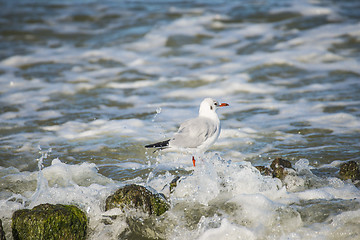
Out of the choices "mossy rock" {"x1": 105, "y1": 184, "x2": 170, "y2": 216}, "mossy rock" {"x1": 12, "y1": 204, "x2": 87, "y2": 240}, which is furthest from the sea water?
"mossy rock" {"x1": 12, "y1": 204, "x2": 87, "y2": 240}

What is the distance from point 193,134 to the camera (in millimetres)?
4336

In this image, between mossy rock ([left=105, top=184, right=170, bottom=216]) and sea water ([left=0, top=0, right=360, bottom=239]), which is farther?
sea water ([left=0, top=0, right=360, bottom=239])

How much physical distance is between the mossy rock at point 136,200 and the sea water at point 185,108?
0.09 metres

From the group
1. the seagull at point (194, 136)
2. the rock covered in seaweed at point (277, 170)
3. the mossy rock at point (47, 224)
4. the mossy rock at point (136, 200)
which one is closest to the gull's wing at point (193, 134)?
the seagull at point (194, 136)

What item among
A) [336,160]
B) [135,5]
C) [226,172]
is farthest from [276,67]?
[135,5]

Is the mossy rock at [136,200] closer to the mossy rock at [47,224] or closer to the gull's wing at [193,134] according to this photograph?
the mossy rock at [47,224]

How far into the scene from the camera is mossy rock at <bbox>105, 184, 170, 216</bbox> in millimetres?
3604

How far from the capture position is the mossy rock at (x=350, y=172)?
4.26 m

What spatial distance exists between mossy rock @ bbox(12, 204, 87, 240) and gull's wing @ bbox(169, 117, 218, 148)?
1.27 m

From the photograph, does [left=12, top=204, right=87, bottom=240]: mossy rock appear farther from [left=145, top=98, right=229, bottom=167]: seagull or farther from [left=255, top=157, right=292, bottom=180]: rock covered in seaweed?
[left=255, top=157, right=292, bottom=180]: rock covered in seaweed

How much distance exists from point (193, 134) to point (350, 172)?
1.60 meters

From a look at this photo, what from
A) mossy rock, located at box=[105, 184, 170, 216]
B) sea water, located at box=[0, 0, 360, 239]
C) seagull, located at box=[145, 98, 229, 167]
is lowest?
sea water, located at box=[0, 0, 360, 239]

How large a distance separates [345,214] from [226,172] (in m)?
1.15

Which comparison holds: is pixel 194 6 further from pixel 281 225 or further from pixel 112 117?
pixel 281 225
